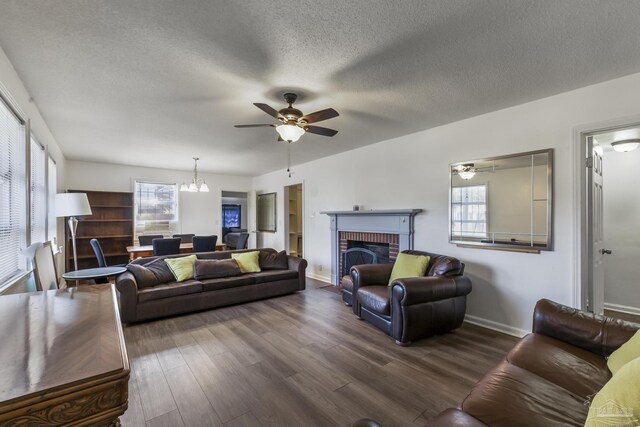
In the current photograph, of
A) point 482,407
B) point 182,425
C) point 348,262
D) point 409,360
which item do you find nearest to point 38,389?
point 182,425

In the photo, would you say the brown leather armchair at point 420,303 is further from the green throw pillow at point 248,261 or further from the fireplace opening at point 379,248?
the green throw pillow at point 248,261

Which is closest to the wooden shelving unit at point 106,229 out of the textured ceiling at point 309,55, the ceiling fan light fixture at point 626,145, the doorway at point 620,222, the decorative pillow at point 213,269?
the textured ceiling at point 309,55

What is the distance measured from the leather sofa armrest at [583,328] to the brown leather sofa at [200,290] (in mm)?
3380

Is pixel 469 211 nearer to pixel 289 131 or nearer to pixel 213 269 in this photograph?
pixel 289 131

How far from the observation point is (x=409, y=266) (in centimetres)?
349

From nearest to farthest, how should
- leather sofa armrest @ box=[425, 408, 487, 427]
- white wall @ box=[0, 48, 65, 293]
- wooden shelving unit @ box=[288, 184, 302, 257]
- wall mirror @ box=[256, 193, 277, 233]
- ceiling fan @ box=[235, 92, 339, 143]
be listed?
1. leather sofa armrest @ box=[425, 408, 487, 427]
2. white wall @ box=[0, 48, 65, 293]
3. ceiling fan @ box=[235, 92, 339, 143]
4. wooden shelving unit @ box=[288, 184, 302, 257]
5. wall mirror @ box=[256, 193, 277, 233]

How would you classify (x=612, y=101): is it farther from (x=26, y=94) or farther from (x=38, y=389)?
(x=26, y=94)

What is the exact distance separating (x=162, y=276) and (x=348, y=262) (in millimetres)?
2987

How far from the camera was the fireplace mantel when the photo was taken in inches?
161

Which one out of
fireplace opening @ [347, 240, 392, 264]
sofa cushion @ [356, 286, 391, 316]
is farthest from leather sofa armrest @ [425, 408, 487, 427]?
fireplace opening @ [347, 240, 392, 264]

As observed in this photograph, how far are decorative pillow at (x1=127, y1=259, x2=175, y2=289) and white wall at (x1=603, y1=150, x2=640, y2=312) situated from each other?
244 inches

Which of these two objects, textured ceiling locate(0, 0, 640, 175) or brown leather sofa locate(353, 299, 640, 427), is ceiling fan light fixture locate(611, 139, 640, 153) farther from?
brown leather sofa locate(353, 299, 640, 427)

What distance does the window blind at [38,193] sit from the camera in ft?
10.6

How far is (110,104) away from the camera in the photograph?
9.87 ft
